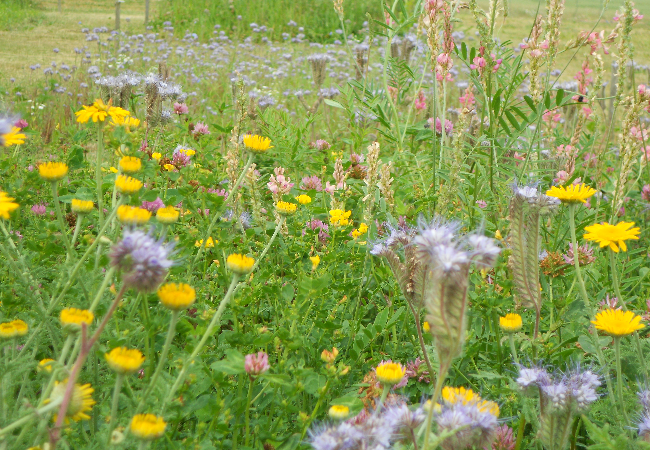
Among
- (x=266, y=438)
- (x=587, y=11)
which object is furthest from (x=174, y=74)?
(x=587, y=11)

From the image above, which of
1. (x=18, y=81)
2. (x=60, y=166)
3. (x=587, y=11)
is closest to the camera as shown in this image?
(x=60, y=166)

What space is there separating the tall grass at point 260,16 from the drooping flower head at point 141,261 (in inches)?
404

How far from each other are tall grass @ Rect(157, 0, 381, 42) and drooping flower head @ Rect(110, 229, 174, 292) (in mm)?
10255

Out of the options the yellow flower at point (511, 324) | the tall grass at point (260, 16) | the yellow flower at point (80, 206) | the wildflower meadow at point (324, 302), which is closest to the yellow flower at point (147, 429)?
the wildflower meadow at point (324, 302)

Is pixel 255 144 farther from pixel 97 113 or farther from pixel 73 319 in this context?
pixel 73 319

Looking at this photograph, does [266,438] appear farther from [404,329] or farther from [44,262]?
[44,262]

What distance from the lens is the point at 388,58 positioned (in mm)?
3010

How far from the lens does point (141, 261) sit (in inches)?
40.8

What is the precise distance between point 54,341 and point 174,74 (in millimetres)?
5781

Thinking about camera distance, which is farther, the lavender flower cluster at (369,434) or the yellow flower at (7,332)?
the yellow flower at (7,332)

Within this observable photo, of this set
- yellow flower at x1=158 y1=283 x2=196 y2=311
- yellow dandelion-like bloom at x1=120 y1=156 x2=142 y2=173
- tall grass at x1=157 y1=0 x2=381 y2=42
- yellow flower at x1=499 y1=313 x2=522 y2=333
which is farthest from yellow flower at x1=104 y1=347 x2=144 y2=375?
tall grass at x1=157 y1=0 x2=381 y2=42

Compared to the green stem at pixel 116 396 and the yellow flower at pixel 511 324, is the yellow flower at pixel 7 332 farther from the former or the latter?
the yellow flower at pixel 511 324

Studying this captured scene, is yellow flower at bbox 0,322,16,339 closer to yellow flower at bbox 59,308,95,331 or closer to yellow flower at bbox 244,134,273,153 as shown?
yellow flower at bbox 59,308,95,331

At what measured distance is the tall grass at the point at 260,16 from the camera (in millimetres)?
11117
